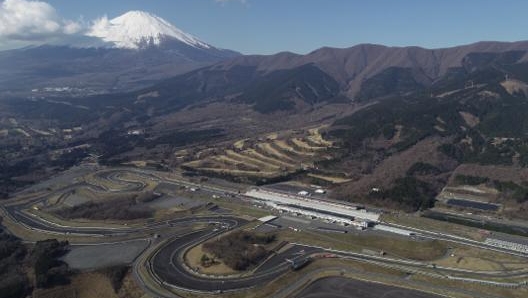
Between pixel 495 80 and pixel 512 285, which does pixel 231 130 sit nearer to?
pixel 495 80

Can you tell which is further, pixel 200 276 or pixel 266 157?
pixel 266 157

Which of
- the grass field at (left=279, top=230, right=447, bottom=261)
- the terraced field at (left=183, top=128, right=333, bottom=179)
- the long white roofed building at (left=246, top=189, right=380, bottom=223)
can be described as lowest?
the grass field at (left=279, top=230, right=447, bottom=261)

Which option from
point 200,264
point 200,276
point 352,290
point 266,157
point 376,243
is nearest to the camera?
point 352,290

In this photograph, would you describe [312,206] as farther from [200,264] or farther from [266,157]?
[266,157]

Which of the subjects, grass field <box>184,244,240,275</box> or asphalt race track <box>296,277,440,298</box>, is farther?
grass field <box>184,244,240,275</box>

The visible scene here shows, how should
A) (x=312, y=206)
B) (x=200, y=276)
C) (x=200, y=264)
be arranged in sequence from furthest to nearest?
(x=312, y=206) < (x=200, y=264) < (x=200, y=276)

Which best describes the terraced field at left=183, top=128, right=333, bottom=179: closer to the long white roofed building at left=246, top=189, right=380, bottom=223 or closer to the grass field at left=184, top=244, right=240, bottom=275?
the long white roofed building at left=246, top=189, right=380, bottom=223

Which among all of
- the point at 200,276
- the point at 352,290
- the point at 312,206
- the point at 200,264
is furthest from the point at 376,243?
the point at 200,276

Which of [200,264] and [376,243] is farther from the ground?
[376,243]

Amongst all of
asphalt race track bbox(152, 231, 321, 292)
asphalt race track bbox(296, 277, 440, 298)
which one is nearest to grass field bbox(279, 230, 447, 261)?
asphalt race track bbox(152, 231, 321, 292)
